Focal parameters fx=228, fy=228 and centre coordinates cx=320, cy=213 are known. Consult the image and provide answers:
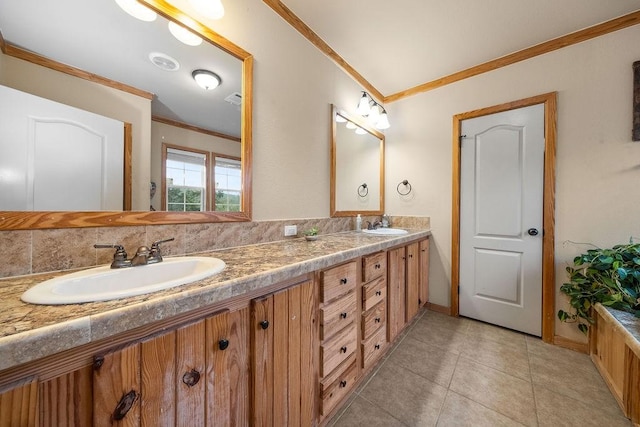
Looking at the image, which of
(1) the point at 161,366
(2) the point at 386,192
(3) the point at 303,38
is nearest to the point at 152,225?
(1) the point at 161,366

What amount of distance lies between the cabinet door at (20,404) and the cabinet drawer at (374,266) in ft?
4.14

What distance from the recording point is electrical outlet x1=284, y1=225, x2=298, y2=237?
158cm

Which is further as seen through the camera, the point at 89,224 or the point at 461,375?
the point at 461,375

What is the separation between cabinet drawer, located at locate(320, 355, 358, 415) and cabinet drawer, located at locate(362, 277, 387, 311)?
32 centimetres

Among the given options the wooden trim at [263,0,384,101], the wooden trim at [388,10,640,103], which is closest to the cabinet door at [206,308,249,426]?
the wooden trim at [263,0,384,101]

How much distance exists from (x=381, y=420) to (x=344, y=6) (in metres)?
2.58

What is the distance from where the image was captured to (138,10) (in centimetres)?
101

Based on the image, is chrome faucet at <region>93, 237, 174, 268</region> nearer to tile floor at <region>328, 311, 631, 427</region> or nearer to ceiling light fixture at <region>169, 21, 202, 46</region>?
ceiling light fixture at <region>169, 21, 202, 46</region>

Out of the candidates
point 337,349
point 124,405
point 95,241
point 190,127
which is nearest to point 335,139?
point 190,127

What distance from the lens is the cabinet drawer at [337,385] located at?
43.9 inches

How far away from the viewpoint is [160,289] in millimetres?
630

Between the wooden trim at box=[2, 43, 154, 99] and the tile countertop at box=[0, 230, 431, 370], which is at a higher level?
the wooden trim at box=[2, 43, 154, 99]

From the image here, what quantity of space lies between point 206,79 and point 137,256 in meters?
0.97

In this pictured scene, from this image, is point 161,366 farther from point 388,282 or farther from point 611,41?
point 611,41
